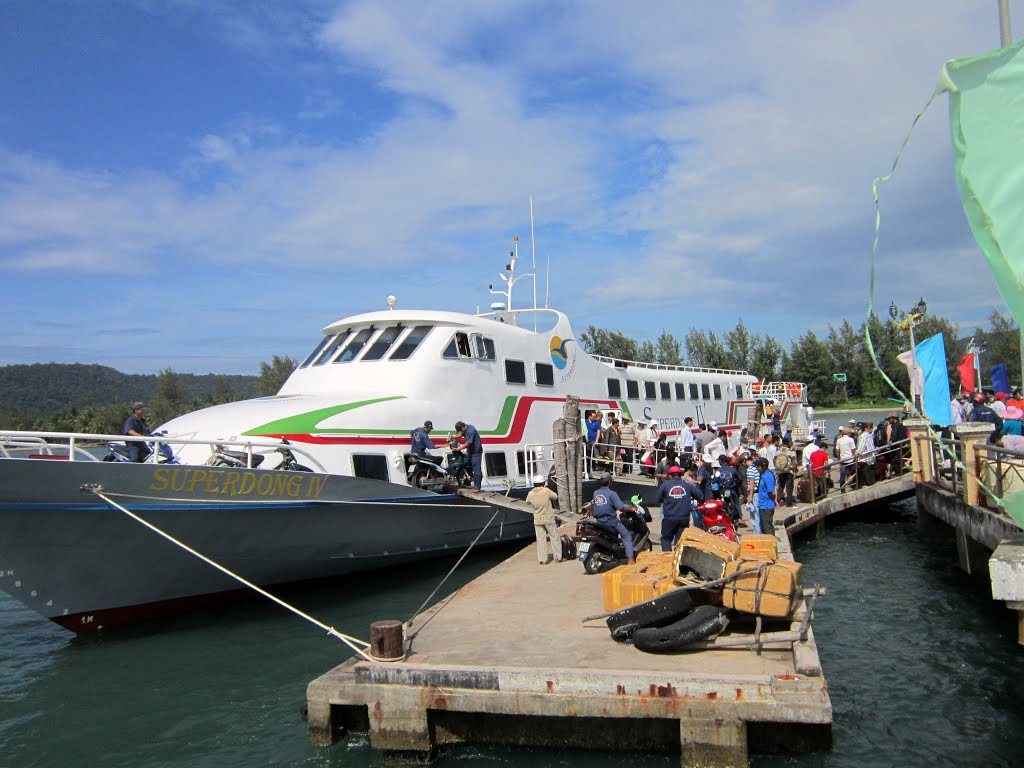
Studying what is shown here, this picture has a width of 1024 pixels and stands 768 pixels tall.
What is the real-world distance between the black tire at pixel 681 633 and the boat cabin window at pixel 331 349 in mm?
9908

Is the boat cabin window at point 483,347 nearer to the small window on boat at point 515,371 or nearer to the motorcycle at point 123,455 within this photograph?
the small window on boat at point 515,371

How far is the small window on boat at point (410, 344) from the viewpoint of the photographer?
14.6m

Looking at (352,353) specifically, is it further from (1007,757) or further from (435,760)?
(1007,757)

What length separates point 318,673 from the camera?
961 cm

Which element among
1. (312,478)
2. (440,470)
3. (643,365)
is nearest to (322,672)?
(312,478)

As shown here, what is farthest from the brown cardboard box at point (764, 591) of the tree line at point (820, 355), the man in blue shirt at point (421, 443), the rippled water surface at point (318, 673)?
the tree line at point (820, 355)

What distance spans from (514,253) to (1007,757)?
15.4 meters

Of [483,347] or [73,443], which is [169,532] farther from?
[483,347]

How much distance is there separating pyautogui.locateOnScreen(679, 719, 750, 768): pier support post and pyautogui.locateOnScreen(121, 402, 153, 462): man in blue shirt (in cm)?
815

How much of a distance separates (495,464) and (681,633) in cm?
846

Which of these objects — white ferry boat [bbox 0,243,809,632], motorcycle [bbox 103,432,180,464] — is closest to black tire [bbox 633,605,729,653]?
white ferry boat [bbox 0,243,809,632]

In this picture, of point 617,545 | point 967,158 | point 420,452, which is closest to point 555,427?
point 420,452

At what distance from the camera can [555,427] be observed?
45.4ft

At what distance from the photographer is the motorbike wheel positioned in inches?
424
